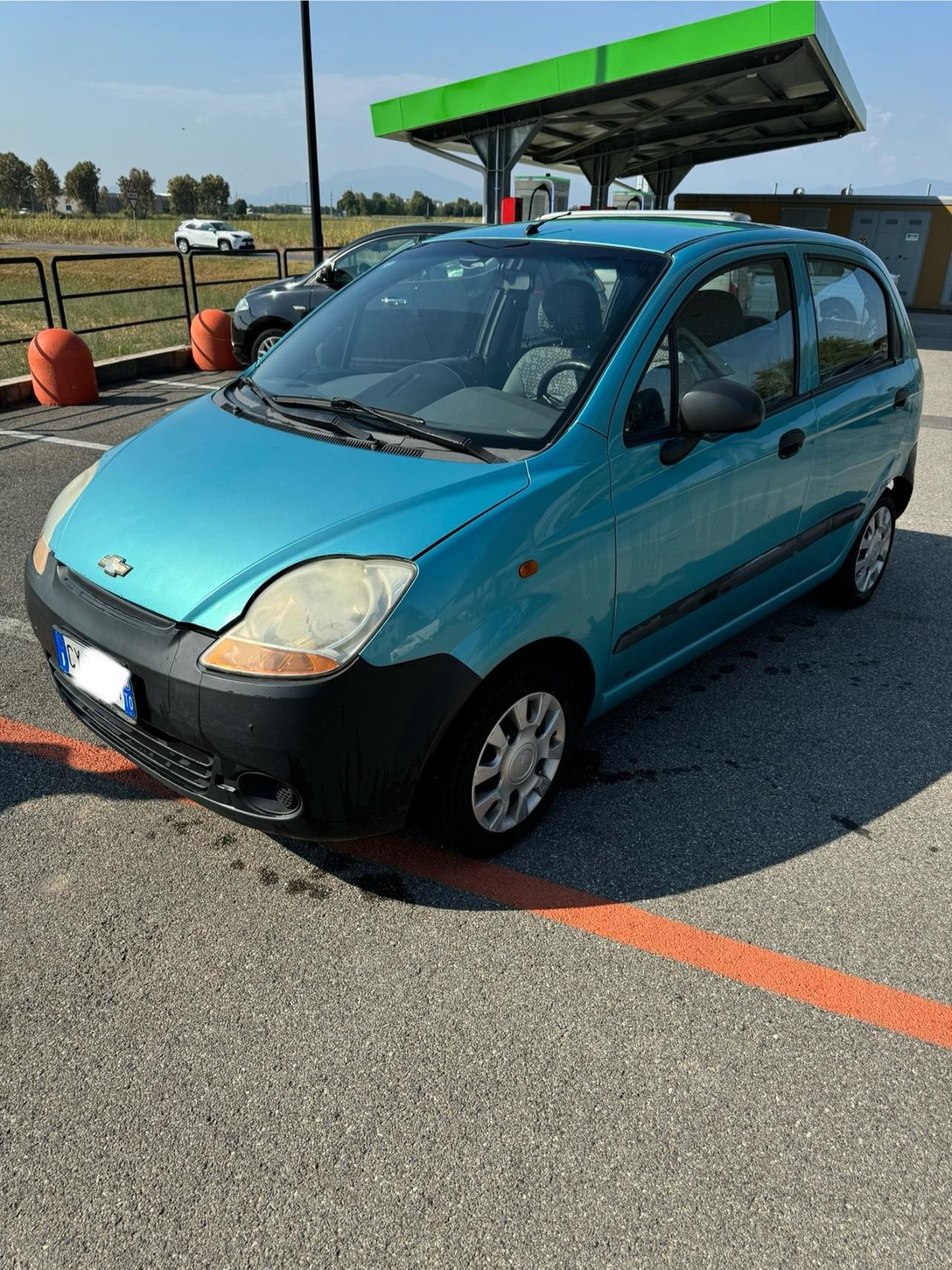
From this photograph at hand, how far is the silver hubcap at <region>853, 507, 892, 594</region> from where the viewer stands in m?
4.34

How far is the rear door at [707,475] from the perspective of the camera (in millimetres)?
2693

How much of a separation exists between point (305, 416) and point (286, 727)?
4.00 ft

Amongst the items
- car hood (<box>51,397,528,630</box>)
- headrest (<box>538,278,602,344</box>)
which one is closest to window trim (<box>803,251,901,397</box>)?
headrest (<box>538,278,602,344</box>)

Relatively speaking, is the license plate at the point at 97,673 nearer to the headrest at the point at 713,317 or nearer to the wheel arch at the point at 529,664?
the wheel arch at the point at 529,664

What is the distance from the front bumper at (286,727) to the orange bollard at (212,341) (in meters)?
8.80

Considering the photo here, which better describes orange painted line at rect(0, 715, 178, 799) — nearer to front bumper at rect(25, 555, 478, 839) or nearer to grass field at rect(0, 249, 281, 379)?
front bumper at rect(25, 555, 478, 839)

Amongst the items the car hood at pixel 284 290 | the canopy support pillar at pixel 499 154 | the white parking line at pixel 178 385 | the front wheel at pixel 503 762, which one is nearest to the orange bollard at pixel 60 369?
the white parking line at pixel 178 385

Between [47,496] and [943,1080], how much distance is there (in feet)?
18.5

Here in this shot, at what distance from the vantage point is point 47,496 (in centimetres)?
571

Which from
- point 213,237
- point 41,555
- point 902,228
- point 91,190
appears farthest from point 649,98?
point 91,190

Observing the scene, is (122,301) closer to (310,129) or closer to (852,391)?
(310,129)

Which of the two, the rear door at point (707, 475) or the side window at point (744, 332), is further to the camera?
the side window at point (744, 332)

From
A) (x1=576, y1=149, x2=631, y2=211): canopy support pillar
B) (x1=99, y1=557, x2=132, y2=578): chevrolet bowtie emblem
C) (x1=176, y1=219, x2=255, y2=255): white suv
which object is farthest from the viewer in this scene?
(x1=176, y1=219, x2=255, y2=255): white suv

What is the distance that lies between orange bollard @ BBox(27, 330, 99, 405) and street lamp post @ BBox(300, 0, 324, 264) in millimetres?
6676
